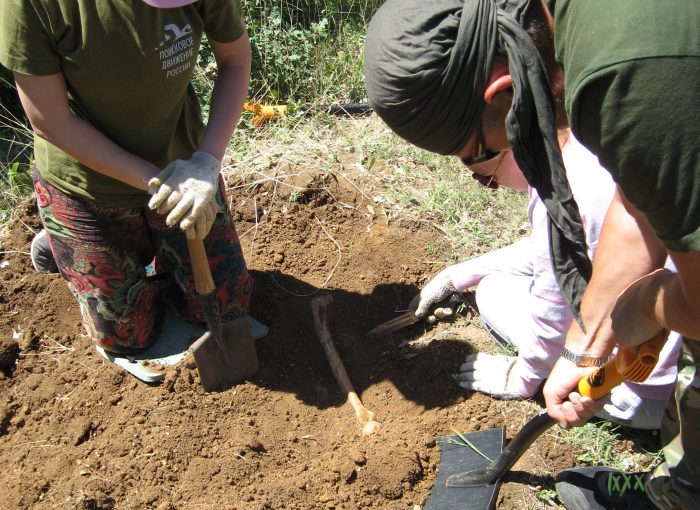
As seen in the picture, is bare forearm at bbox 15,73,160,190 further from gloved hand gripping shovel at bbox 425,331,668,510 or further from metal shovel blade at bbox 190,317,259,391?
gloved hand gripping shovel at bbox 425,331,668,510

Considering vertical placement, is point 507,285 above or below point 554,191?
below

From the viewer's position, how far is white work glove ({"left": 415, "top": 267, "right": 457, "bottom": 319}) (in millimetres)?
2898

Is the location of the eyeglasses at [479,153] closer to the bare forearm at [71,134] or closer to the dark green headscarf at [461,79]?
the dark green headscarf at [461,79]

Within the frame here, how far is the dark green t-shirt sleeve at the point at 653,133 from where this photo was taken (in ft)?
3.61

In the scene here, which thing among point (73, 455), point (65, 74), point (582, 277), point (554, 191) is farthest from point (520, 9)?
point (73, 455)

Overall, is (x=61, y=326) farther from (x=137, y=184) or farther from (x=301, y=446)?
(x=301, y=446)

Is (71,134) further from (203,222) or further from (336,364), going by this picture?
(336,364)

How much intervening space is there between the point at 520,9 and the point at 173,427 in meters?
1.92

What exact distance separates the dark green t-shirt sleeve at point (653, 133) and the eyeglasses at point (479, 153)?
452mm

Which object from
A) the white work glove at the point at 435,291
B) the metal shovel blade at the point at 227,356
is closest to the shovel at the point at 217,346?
the metal shovel blade at the point at 227,356

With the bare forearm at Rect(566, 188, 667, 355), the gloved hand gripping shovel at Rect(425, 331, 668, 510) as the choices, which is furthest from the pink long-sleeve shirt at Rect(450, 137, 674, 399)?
the bare forearm at Rect(566, 188, 667, 355)

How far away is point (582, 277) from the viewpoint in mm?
1831

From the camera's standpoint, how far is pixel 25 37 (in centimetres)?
202

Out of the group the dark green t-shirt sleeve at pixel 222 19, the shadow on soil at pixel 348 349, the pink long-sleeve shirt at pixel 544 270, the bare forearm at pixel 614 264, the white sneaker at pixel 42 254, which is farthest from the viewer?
the white sneaker at pixel 42 254
